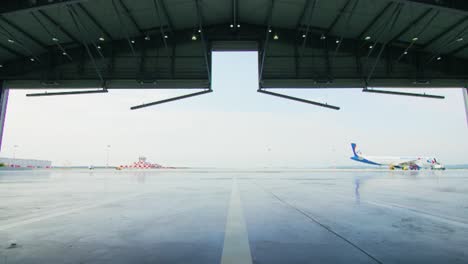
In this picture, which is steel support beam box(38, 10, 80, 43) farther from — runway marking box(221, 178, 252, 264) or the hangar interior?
runway marking box(221, 178, 252, 264)

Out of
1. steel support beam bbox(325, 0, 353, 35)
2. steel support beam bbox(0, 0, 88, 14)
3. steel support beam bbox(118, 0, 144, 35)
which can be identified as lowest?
steel support beam bbox(0, 0, 88, 14)

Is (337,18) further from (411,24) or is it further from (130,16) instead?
(130,16)

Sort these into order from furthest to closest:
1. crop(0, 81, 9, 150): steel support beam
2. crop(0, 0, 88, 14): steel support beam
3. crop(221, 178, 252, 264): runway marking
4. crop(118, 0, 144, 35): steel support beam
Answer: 1. crop(0, 81, 9, 150): steel support beam
2. crop(118, 0, 144, 35): steel support beam
3. crop(0, 0, 88, 14): steel support beam
4. crop(221, 178, 252, 264): runway marking

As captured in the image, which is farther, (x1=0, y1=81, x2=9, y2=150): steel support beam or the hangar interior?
(x1=0, y1=81, x2=9, y2=150): steel support beam

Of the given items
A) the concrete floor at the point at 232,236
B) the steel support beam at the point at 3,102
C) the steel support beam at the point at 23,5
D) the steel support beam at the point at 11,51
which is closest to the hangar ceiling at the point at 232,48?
the steel support beam at the point at 11,51

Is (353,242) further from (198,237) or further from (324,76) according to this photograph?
(324,76)

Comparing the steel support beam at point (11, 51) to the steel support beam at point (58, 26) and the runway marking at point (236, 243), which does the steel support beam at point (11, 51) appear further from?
the runway marking at point (236, 243)

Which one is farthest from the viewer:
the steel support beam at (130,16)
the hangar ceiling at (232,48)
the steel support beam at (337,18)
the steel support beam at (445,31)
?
the hangar ceiling at (232,48)

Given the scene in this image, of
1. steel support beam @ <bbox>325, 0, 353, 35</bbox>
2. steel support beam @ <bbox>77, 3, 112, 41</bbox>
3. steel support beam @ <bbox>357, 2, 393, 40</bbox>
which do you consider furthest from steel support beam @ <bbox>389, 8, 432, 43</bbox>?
steel support beam @ <bbox>77, 3, 112, 41</bbox>

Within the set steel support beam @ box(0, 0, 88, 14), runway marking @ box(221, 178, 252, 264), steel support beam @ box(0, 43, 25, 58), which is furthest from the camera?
steel support beam @ box(0, 43, 25, 58)

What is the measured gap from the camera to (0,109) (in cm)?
1548

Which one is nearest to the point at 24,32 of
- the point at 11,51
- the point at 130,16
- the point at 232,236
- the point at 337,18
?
the point at 11,51

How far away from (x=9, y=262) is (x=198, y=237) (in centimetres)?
195

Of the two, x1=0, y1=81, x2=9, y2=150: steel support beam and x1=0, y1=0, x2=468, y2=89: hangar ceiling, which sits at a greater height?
x1=0, y1=0, x2=468, y2=89: hangar ceiling
